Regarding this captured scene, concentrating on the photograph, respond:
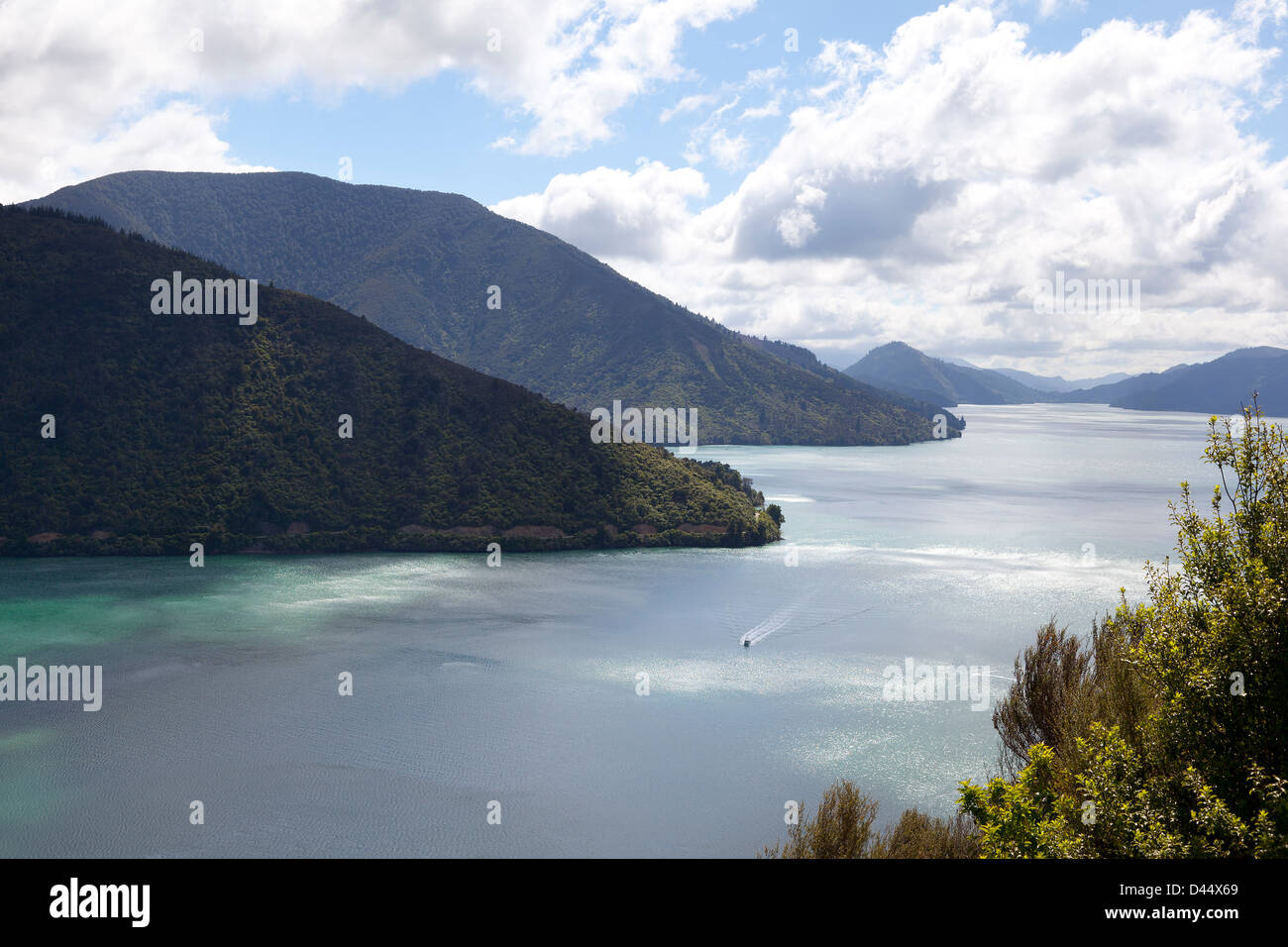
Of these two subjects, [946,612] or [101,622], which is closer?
[101,622]

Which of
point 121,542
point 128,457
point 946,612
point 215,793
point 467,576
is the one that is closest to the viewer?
point 215,793

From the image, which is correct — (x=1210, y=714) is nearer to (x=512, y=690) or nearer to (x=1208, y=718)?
(x=1208, y=718)

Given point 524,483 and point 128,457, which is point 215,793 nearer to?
point 524,483

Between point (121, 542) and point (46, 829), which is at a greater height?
point (121, 542)

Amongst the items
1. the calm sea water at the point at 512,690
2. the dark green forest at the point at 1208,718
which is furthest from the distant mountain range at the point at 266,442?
the dark green forest at the point at 1208,718

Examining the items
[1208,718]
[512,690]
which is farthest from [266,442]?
[1208,718]

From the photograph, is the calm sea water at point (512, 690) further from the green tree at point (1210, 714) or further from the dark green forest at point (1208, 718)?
the green tree at point (1210, 714)

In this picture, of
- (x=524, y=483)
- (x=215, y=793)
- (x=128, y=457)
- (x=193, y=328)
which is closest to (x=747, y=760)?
(x=215, y=793)

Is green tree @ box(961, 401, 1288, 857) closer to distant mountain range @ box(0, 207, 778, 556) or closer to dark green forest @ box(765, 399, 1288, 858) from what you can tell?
dark green forest @ box(765, 399, 1288, 858)
